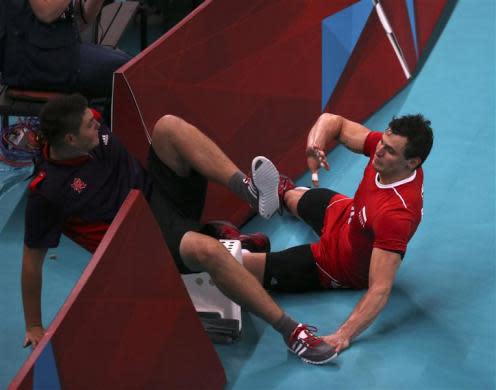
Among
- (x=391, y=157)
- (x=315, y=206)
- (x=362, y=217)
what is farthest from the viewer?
(x=315, y=206)

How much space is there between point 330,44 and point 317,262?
60.2 inches

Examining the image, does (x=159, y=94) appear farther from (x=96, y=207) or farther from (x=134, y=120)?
(x=96, y=207)

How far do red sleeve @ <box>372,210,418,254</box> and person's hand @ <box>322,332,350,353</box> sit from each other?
0.42 m

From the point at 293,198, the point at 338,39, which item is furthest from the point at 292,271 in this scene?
the point at 338,39

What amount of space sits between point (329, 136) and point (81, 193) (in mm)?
1264

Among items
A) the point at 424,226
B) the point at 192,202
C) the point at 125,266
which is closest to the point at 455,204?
the point at 424,226

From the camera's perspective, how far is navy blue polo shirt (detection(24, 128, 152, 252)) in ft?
12.0

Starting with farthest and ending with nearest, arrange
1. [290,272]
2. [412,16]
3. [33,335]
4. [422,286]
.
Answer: [412,16] < [422,286] < [290,272] < [33,335]

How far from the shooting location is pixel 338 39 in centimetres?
530

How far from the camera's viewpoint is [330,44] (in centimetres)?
525

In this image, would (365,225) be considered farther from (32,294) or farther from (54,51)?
(54,51)

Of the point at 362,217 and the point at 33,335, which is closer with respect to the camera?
the point at 33,335

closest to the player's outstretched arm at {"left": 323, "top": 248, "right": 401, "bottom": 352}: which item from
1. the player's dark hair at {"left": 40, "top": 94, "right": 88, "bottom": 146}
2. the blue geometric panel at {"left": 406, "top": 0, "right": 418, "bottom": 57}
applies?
the player's dark hair at {"left": 40, "top": 94, "right": 88, "bottom": 146}

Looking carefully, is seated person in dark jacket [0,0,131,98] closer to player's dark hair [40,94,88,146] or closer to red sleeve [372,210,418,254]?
player's dark hair [40,94,88,146]
